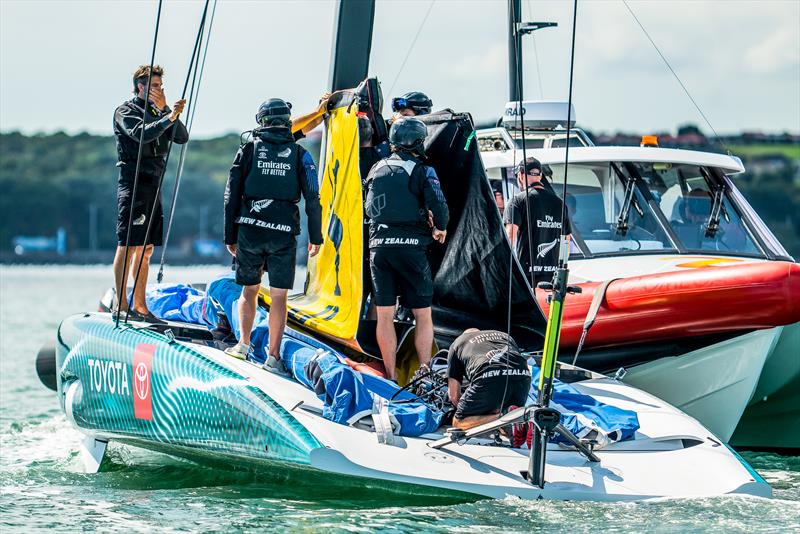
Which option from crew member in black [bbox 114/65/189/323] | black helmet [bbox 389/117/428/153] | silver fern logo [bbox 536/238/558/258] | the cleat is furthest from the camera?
silver fern logo [bbox 536/238/558/258]

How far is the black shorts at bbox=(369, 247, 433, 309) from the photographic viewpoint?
26.2 ft

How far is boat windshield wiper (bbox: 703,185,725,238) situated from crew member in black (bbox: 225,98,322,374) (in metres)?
4.15

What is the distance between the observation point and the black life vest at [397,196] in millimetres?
7930

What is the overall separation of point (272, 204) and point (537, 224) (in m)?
2.78

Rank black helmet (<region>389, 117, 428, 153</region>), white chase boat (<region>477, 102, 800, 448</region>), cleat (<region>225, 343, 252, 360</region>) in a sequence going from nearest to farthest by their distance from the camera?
1. black helmet (<region>389, 117, 428, 153</region>)
2. cleat (<region>225, 343, 252, 360</region>)
3. white chase boat (<region>477, 102, 800, 448</region>)

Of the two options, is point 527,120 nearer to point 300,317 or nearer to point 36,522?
point 300,317

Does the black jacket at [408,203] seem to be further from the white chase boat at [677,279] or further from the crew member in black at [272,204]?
the white chase boat at [677,279]

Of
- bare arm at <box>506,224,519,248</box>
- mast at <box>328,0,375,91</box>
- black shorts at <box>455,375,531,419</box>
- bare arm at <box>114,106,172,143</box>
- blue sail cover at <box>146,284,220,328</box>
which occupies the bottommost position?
black shorts at <box>455,375,531,419</box>

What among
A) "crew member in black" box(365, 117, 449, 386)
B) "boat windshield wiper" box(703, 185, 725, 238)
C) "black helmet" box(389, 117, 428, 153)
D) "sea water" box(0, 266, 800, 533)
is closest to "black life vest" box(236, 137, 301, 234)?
"crew member in black" box(365, 117, 449, 386)

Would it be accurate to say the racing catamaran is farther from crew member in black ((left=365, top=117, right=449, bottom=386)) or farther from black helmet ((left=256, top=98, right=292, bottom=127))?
black helmet ((left=256, top=98, right=292, bottom=127))

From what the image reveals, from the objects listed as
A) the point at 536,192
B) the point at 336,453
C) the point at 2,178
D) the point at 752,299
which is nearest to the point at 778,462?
the point at 752,299

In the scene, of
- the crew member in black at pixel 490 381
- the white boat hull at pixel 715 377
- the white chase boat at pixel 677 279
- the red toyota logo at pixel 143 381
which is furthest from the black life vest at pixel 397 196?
the white boat hull at pixel 715 377

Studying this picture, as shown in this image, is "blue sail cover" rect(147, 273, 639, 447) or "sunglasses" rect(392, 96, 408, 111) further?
"sunglasses" rect(392, 96, 408, 111)

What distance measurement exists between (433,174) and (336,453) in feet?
6.90
